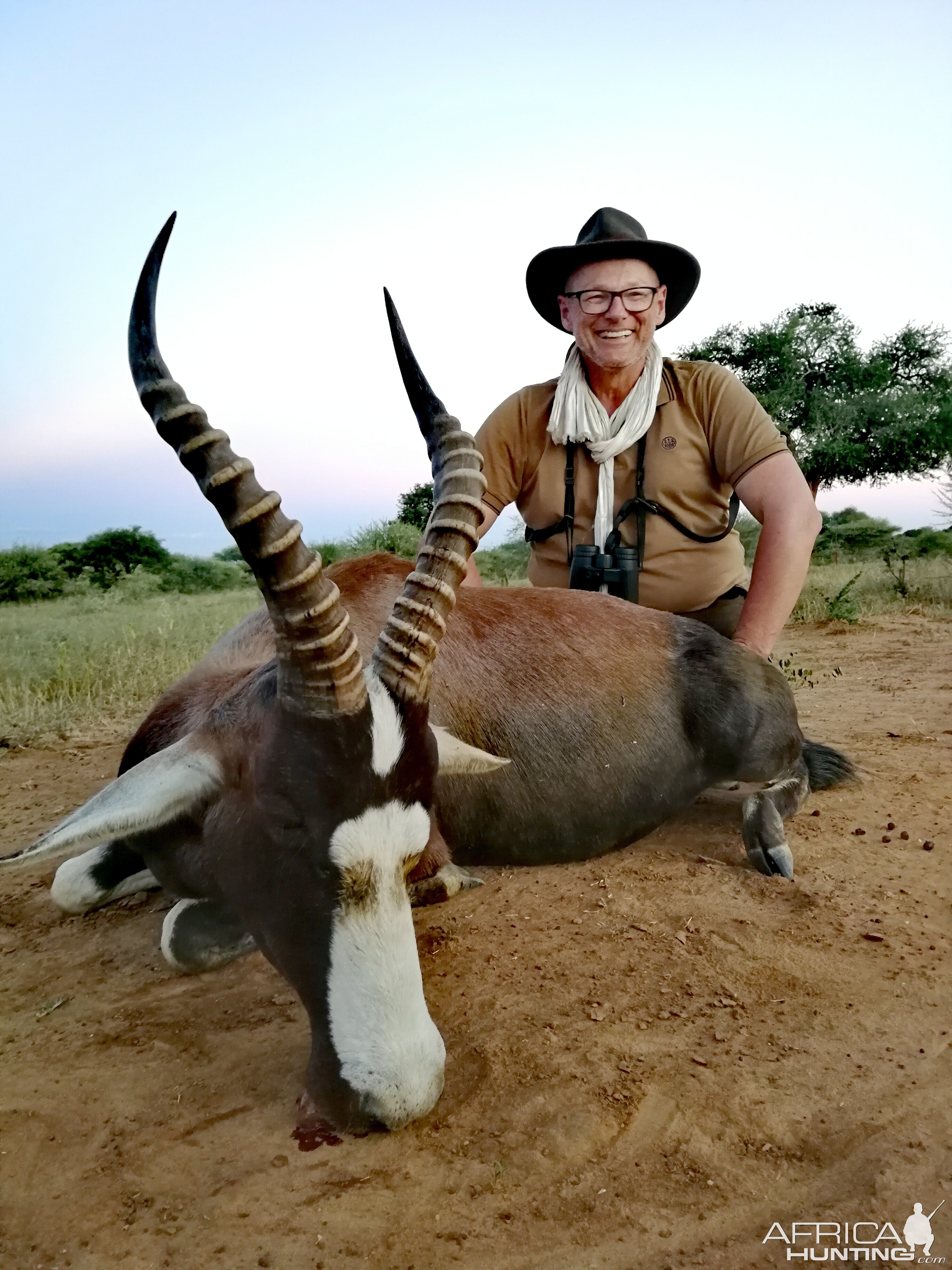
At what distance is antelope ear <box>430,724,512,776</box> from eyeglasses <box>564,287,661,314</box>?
3.35 metres

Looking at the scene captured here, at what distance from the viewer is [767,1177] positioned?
2287 millimetres

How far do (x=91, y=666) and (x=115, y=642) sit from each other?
78.1 inches

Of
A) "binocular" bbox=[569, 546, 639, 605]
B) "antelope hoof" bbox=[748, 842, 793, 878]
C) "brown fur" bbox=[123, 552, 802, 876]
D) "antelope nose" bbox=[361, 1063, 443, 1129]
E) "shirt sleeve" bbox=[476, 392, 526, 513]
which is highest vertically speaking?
"shirt sleeve" bbox=[476, 392, 526, 513]

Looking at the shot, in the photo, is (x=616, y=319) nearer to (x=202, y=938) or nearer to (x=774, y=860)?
(x=774, y=860)

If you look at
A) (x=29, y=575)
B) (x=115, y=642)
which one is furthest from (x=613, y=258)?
(x=29, y=575)

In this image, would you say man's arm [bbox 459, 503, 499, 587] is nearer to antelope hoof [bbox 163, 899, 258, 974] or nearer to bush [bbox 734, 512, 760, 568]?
antelope hoof [bbox 163, 899, 258, 974]

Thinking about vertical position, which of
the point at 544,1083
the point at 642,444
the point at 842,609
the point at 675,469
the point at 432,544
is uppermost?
the point at 642,444

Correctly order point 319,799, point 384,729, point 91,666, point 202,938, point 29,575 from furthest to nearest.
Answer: point 29,575
point 91,666
point 202,938
point 384,729
point 319,799

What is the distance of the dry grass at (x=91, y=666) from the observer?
291 inches

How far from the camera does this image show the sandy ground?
7.11 feet

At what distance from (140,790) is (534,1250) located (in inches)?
63.6

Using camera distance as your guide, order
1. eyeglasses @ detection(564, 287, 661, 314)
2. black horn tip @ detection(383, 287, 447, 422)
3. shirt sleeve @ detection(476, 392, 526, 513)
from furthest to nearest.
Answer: shirt sleeve @ detection(476, 392, 526, 513), eyeglasses @ detection(564, 287, 661, 314), black horn tip @ detection(383, 287, 447, 422)

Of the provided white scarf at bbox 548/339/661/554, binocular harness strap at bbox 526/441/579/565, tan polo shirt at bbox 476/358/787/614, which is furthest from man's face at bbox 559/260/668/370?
binocular harness strap at bbox 526/441/579/565

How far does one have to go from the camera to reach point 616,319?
5590 mm
